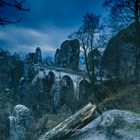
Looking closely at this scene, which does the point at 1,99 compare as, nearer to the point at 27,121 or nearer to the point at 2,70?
the point at 27,121

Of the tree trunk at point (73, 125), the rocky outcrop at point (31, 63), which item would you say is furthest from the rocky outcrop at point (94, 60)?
the rocky outcrop at point (31, 63)

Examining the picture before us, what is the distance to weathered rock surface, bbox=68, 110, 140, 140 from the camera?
330 inches

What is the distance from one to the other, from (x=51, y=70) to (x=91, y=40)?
783 inches

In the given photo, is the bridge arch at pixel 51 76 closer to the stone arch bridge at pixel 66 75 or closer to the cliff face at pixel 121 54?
the stone arch bridge at pixel 66 75

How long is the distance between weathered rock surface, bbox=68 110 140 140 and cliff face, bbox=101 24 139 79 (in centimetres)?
1690

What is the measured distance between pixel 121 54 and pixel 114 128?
20261 millimetres

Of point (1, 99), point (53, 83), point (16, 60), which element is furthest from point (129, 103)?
point (16, 60)

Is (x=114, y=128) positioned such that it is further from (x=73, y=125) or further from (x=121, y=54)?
(x=121, y=54)

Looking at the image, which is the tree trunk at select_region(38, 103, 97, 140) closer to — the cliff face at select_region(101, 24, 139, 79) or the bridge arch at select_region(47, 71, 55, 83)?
the cliff face at select_region(101, 24, 139, 79)

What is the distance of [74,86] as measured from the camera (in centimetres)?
4119

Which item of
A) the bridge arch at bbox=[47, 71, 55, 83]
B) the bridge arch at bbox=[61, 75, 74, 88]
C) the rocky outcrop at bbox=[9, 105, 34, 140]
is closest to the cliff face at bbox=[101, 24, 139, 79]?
the rocky outcrop at bbox=[9, 105, 34, 140]

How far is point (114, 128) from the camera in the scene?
8.57 meters

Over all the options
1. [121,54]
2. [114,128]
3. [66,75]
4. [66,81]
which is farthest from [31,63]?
[114,128]

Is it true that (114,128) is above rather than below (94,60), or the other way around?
below
